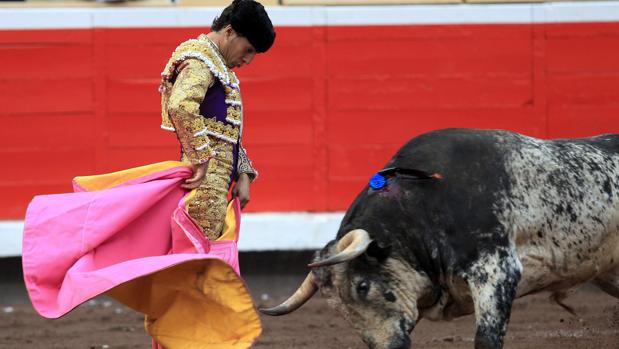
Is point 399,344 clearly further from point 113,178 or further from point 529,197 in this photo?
point 113,178

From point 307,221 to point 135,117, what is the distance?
102 centimetres

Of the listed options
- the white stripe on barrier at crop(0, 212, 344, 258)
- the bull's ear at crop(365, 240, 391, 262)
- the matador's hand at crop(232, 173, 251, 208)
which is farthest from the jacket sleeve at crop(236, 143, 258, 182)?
the white stripe on barrier at crop(0, 212, 344, 258)

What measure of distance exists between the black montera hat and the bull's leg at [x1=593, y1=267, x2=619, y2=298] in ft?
5.15

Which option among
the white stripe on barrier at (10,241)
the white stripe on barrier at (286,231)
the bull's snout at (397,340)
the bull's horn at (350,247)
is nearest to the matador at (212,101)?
the bull's horn at (350,247)

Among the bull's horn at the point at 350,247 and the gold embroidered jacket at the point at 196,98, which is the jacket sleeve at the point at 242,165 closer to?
the gold embroidered jacket at the point at 196,98

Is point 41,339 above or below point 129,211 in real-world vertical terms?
below

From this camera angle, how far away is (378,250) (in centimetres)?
361

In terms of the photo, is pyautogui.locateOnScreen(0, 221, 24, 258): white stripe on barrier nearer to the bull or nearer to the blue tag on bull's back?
the bull

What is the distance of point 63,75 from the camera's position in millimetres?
6141

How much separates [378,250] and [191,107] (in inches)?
27.7

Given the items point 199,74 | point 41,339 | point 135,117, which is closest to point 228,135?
point 199,74

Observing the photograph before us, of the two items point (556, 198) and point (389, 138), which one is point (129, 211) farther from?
point (389, 138)

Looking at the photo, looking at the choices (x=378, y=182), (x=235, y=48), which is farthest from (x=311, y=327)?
(x=235, y=48)

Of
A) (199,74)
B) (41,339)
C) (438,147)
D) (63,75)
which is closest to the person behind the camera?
(199,74)
